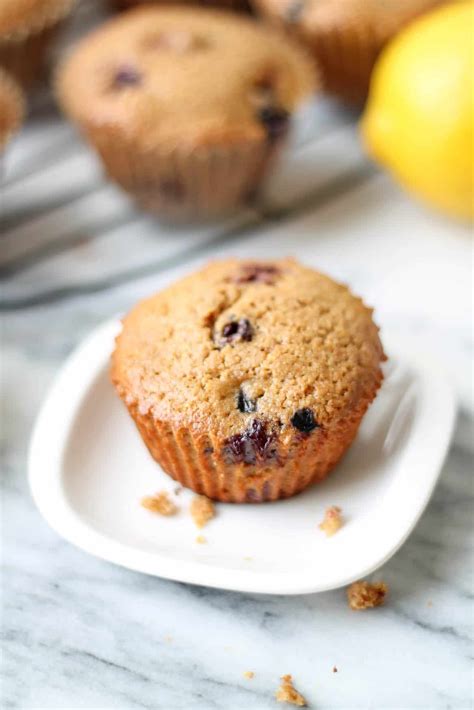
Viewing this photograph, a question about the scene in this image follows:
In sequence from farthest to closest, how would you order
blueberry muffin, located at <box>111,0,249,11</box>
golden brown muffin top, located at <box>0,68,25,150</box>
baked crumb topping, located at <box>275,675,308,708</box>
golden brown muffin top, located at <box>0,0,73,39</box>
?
blueberry muffin, located at <box>111,0,249,11</box> < golden brown muffin top, located at <box>0,0,73,39</box> < golden brown muffin top, located at <box>0,68,25,150</box> < baked crumb topping, located at <box>275,675,308,708</box>

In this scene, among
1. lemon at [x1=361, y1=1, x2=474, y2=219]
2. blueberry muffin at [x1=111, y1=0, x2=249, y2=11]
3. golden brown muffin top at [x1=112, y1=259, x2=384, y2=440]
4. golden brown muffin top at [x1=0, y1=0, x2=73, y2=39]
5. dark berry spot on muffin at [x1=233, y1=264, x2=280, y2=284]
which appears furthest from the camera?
blueberry muffin at [x1=111, y1=0, x2=249, y2=11]

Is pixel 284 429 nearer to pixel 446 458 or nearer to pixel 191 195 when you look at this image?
pixel 446 458

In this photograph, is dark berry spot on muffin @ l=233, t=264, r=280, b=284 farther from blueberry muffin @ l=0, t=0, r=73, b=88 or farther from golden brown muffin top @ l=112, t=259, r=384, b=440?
blueberry muffin @ l=0, t=0, r=73, b=88

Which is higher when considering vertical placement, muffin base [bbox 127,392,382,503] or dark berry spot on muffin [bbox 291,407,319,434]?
dark berry spot on muffin [bbox 291,407,319,434]

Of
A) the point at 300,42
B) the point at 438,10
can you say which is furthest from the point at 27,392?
the point at 438,10

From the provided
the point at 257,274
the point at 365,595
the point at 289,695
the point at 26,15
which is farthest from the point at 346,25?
the point at 289,695

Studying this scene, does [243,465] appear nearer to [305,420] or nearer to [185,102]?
[305,420]

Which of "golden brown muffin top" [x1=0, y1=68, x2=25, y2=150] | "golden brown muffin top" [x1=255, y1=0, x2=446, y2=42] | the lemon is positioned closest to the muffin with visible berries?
the lemon
